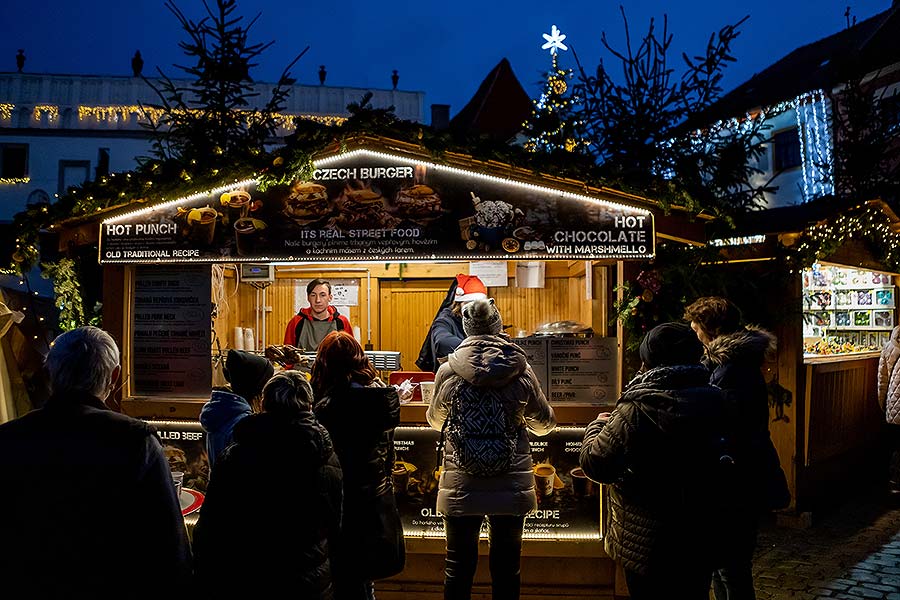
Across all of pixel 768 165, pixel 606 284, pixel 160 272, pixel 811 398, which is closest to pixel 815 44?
pixel 768 165

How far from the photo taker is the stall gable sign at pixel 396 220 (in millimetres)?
4980

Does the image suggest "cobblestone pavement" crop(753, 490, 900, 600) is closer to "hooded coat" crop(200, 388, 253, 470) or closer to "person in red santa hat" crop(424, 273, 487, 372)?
"person in red santa hat" crop(424, 273, 487, 372)

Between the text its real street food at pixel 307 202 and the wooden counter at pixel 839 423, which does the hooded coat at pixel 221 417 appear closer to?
the text its real street food at pixel 307 202

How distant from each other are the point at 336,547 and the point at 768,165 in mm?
20515

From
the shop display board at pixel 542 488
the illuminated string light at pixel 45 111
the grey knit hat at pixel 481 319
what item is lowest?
the shop display board at pixel 542 488

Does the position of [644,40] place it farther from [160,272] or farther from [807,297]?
[160,272]

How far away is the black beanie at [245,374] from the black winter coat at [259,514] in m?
0.62

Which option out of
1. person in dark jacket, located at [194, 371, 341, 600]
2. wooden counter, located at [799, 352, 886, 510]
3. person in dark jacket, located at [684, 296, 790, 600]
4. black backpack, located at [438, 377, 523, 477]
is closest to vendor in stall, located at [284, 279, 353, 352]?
black backpack, located at [438, 377, 523, 477]

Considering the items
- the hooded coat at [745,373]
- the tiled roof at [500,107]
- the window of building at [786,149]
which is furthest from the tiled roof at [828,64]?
the hooded coat at [745,373]

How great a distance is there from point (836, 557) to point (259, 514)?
5488mm

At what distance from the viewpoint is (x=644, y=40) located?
970cm

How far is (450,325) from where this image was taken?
6.35 meters

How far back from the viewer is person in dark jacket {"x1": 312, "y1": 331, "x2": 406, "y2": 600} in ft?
10.9

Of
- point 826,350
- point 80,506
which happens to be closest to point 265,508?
point 80,506
